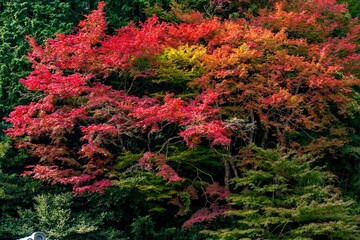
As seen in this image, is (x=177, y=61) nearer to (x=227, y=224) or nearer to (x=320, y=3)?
(x=227, y=224)

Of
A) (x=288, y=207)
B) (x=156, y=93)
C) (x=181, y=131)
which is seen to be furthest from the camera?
(x=156, y=93)

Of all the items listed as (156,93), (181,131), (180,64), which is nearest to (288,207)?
(181,131)

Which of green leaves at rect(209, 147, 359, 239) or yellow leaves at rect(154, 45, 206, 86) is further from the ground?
yellow leaves at rect(154, 45, 206, 86)

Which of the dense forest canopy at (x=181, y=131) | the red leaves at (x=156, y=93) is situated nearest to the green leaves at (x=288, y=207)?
the dense forest canopy at (x=181, y=131)

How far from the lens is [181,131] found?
10625 mm

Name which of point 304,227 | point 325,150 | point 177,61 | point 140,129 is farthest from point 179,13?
point 304,227

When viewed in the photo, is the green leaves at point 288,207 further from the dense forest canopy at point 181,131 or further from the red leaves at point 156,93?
the red leaves at point 156,93

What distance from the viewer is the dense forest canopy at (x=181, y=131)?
9.87 m

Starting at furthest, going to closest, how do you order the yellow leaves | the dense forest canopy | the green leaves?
the yellow leaves < the dense forest canopy < the green leaves

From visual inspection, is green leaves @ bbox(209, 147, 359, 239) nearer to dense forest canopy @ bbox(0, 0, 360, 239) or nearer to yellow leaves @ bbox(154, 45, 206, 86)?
dense forest canopy @ bbox(0, 0, 360, 239)

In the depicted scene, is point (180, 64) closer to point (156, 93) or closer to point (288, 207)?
point (156, 93)

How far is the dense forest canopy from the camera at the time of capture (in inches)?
388

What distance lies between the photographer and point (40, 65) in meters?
11.2

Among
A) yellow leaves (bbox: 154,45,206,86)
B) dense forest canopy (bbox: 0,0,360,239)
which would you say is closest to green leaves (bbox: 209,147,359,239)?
dense forest canopy (bbox: 0,0,360,239)
